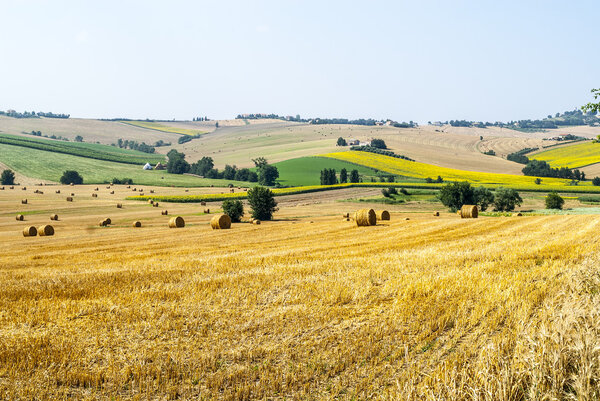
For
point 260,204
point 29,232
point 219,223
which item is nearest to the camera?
point 29,232

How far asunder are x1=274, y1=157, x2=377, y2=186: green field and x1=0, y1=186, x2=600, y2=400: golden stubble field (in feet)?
345

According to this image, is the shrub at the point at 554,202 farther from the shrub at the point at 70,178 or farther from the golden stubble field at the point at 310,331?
the shrub at the point at 70,178

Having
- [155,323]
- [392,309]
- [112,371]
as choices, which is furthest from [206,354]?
[392,309]

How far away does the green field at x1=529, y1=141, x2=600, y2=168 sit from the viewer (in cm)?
13812

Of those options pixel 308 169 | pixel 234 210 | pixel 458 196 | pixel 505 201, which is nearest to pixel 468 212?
pixel 234 210

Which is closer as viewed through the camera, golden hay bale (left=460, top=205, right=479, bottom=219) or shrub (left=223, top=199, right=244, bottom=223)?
golden hay bale (left=460, top=205, right=479, bottom=219)

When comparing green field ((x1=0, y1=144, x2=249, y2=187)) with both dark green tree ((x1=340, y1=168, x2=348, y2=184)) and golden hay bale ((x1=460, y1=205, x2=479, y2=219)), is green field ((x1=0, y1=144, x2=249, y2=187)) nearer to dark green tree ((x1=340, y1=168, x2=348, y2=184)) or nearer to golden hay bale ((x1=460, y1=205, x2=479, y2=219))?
dark green tree ((x1=340, y1=168, x2=348, y2=184))

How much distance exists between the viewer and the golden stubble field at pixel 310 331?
6.04 metres

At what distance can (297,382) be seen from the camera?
21.0 ft

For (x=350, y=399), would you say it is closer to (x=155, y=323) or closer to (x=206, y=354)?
(x=206, y=354)

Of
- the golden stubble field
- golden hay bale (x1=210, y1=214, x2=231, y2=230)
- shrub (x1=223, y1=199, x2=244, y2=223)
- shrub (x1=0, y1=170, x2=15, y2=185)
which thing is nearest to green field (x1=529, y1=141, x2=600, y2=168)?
shrub (x1=223, y1=199, x2=244, y2=223)

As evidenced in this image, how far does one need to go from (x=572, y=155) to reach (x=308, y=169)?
305 feet

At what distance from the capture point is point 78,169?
420ft

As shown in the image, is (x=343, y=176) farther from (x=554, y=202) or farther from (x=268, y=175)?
(x=554, y=202)
